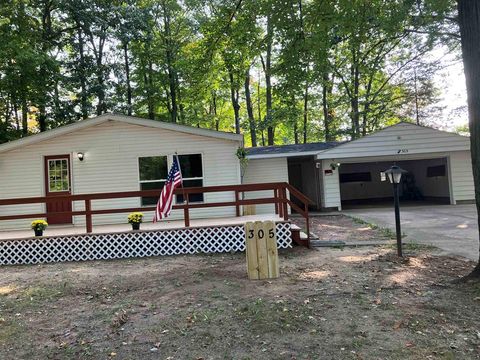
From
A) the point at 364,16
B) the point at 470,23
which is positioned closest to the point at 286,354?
the point at 470,23

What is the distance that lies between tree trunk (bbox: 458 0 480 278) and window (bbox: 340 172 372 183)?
14.7 metres

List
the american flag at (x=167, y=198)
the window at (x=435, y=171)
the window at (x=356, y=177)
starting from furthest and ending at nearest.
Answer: the window at (x=356, y=177), the window at (x=435, y=171), the american flag at (x=167, y=198)

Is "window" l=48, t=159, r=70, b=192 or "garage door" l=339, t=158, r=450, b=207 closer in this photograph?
"window" l=48, t=159, r=70, b=192

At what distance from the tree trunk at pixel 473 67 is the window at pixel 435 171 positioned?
1325cm

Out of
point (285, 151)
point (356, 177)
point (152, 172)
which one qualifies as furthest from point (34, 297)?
point (356, 177)

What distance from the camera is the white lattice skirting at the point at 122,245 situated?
7.35 m

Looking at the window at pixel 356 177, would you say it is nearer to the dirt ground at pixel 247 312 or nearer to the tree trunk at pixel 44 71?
the dirt ground at pixel 247 312

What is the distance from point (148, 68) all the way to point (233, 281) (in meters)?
20.3

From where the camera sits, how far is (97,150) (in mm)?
10484

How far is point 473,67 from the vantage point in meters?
4.55

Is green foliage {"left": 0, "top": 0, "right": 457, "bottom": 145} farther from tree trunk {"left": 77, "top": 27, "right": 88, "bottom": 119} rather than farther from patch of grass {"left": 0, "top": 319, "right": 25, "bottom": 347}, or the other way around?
patch of grass {"left": 0, "top": 319, "right": 25, "bottom": 347}

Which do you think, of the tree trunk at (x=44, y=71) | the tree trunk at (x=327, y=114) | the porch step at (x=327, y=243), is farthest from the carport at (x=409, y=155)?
the tree trunk at (x=44, y=71)

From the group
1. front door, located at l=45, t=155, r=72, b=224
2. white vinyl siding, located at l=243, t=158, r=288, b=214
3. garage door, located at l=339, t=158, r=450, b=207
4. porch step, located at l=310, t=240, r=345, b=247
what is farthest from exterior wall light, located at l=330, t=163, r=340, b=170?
front door, located at l=45, t=155, r=72, b=224

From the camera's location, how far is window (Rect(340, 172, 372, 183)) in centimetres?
1917
